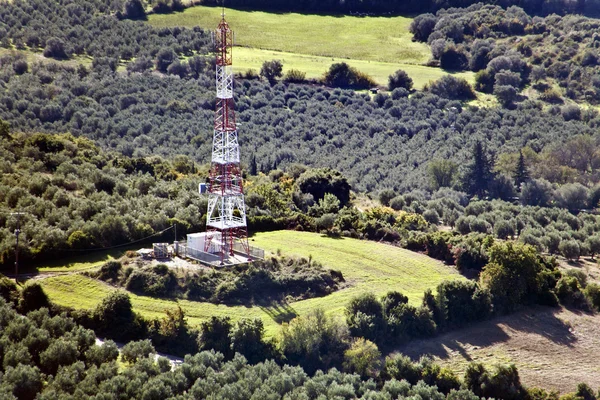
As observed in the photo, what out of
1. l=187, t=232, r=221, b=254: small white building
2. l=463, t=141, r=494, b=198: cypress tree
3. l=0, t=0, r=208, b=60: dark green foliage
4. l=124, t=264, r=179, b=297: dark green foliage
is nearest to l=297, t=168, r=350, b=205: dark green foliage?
l=187, t=232, r=221, b=254: small white building

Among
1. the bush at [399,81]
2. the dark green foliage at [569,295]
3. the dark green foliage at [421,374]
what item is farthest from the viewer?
the bush at [399,81]

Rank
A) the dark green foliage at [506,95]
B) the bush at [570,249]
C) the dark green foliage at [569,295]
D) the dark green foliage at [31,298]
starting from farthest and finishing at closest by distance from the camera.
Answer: the dark green foliage at [506,95], the bush at [570,249], the dark green foliage at [569,295], the dark green foliage at [31,298]

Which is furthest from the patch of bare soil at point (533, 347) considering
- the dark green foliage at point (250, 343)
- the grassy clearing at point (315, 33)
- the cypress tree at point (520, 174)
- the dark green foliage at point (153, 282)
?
the grassy clearing at point (315, 33)

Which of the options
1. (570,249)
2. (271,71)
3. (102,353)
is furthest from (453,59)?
(102,353)

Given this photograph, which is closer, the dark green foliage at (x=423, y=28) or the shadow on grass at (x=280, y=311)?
the shadow on grass at (x=280, y=311)

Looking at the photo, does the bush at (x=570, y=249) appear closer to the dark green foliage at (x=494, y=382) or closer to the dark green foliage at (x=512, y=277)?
the dark green foliage at (x=512, y=277)

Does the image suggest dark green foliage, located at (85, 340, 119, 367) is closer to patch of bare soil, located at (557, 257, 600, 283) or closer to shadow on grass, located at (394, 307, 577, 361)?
shadow on grass, located at (394, 307, 577, 361)

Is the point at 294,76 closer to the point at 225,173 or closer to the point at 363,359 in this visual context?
the point at 225,173
